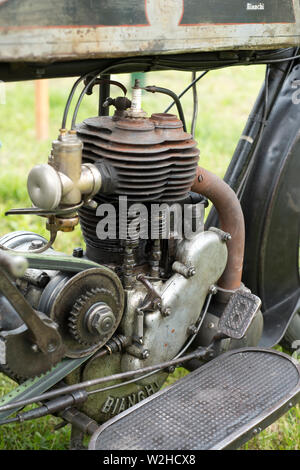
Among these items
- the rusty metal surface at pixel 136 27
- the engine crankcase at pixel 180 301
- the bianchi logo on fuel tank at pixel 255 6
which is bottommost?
the engine crankcase at pixel 180 301

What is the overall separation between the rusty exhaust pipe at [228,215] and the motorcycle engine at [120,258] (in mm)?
69

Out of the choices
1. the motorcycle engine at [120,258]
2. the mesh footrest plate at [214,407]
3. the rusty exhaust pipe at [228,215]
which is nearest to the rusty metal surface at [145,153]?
the motorcycle engine at [120,258]

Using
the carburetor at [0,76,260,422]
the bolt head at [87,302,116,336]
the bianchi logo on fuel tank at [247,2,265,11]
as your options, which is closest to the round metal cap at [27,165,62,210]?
the carburetor at [0,76,260,422]

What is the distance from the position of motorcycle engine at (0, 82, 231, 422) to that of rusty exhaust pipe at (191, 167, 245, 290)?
0.23 feet

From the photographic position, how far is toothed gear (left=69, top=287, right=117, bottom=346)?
158 centimetres

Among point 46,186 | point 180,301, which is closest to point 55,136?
point 180,301

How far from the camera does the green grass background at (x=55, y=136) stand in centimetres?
222

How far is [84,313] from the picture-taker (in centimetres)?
160

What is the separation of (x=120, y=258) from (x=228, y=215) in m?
0.40

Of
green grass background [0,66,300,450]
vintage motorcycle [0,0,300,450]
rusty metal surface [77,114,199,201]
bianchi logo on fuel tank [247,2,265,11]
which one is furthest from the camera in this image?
green grass background [0,66,300,450]

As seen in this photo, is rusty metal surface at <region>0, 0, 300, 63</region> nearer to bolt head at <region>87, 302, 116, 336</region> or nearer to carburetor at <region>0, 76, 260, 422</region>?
carburetor at <region>0, 76, 260, 422</region>

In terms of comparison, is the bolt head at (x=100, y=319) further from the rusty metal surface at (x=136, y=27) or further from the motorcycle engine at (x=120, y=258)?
the rusty metal surface at (x=136, y=27)
